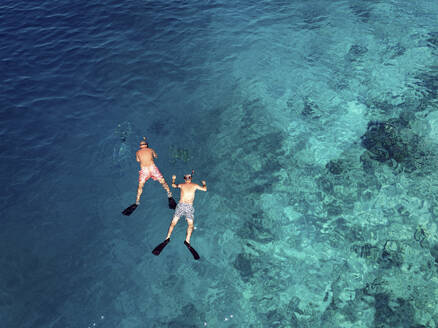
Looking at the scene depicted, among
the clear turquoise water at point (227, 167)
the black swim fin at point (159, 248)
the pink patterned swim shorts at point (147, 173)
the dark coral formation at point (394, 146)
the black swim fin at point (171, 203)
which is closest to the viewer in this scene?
the clear turquoise water at point (227, 167)

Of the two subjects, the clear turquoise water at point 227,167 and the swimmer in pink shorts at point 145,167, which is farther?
the swimmer in pink shorts at point 145,167

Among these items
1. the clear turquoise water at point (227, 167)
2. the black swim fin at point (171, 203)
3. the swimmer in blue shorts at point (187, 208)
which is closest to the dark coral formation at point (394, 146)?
Result: the clear turquoise water at point (227, 167)

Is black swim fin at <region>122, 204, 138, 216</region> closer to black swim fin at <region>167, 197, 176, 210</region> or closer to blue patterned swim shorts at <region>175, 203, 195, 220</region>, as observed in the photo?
black swim fin at <region>167, 197, 176, 210</region>

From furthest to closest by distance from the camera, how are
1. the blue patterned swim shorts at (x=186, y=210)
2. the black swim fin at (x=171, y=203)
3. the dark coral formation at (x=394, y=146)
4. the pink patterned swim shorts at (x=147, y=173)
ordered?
1. the dark coral formation at (x=394, y=146)
2. the black swim fin at (x=171, y=203)
3. the pink patterned swim shorts at (x=147, y=173)
4. the blue patterned swim shorts at (x=186, y=210)

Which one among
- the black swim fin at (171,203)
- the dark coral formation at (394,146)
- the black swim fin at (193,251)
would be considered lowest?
the black swim fin at (193,251)

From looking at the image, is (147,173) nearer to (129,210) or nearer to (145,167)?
(145,167)

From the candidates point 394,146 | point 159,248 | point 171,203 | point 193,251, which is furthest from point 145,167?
point 394,146

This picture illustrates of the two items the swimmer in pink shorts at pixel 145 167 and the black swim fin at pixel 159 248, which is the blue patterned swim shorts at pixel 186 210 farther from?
the swimmer in pink shorts at pixel 145 167

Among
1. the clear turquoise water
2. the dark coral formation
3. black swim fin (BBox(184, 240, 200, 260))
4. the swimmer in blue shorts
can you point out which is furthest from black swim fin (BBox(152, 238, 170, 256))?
the dark coral formation

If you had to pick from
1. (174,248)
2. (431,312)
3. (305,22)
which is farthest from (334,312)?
(305,22)

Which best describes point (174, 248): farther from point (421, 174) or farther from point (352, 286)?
point (421, 174)
